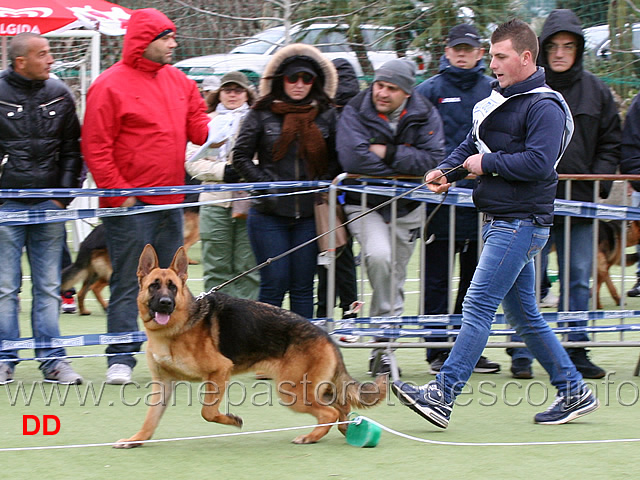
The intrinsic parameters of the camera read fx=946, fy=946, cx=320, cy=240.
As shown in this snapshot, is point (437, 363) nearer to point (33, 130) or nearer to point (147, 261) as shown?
point (147, 261)

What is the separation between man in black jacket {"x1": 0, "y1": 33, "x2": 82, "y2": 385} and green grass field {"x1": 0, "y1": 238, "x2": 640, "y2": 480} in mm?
384

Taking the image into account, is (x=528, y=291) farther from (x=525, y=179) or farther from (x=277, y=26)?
(x=277, y=26)

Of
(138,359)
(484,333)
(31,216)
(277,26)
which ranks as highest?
(277,26)

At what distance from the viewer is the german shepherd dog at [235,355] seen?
4.77 meters

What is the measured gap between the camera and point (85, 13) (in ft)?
38.8

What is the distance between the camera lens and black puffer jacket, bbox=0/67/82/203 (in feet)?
19.5

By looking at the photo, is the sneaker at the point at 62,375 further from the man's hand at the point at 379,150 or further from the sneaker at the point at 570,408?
the sneaker at the point at 570,408

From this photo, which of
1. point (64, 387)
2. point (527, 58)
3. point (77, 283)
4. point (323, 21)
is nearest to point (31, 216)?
point (64, 387)

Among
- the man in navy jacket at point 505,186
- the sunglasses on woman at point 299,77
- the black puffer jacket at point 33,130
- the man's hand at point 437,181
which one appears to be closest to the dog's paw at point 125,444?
the man in navy jacket at point 505,186

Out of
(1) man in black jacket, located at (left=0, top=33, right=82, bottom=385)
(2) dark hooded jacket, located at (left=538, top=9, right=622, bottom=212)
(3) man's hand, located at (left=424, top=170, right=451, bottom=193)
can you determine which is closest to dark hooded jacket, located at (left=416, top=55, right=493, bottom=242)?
(2) dark hooded jacket, located at (left=538, top=9, right=622, bottom=212)

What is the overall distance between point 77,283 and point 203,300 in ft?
12.4

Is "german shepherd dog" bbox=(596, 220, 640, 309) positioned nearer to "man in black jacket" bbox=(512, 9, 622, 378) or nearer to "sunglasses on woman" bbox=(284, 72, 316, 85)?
"man in black jacket" bbox=(512, 9, 622, 378)

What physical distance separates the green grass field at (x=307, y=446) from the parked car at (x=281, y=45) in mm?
7615

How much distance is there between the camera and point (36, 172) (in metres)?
6.02
